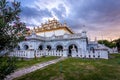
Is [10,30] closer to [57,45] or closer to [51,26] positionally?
[57,45]

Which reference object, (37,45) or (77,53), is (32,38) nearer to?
(37,45)

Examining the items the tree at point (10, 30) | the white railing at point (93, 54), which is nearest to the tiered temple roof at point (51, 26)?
the white railing at point (93, 54)

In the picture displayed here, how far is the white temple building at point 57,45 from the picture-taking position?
20125 mm

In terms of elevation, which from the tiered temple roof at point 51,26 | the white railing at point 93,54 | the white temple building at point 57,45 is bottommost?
the white railing at point 93,54

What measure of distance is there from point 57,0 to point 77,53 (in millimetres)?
9277

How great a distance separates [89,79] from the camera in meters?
9.21

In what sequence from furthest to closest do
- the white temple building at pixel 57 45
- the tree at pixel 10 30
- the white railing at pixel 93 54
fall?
1. the white temple building at pixel 57 45
2. the white railing at pixel 93 54
3. the tree at pixel 10 30

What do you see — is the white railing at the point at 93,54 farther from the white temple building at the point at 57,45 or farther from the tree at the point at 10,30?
the tree at the point at 10,30

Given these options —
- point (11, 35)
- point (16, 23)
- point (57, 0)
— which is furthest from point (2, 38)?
point (57, 0)

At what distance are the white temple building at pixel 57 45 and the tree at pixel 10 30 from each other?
39.5ft

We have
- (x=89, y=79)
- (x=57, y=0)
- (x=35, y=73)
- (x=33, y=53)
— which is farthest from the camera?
(x=33, y=53)

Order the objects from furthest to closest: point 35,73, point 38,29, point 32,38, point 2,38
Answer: point 38,29 < point 32,38 < point 35,73 < point 2,38

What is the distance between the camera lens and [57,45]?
27.8 meters

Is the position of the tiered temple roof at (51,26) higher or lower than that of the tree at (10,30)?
higher
